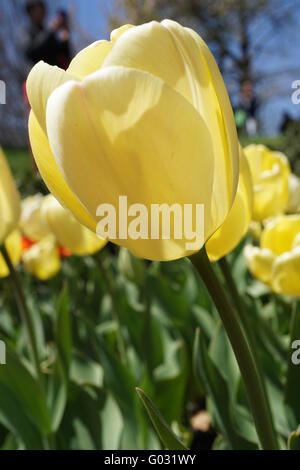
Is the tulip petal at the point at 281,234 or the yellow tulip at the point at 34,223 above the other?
the tulip petal at the point at 281,234

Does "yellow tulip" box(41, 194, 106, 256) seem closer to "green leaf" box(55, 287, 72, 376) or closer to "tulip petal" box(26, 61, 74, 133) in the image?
"green leaf" box(55, 287, 72, 376)

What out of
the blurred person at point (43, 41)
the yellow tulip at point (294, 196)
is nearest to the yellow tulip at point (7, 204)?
the yellow tulip at point (294, 196)

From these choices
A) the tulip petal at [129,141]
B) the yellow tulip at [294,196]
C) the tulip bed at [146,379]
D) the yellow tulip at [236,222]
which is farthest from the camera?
the yellow tulip at [294,196]

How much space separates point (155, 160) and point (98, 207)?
5 cm

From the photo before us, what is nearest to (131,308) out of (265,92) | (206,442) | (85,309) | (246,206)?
(85,309)

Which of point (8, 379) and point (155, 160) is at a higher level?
point (155, 160)

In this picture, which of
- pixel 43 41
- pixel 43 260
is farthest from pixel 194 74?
pixel 43 41

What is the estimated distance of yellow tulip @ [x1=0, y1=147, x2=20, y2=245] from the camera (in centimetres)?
78

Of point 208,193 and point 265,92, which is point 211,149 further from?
point 265,92

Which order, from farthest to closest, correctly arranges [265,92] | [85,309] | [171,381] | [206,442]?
[265,92], [85,309], [206,442], [171,381]

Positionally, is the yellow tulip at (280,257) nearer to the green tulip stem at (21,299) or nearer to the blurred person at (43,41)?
the green tulip stem at (21,299)

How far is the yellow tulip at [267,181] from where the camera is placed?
0.93m

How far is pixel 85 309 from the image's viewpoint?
1.42 m

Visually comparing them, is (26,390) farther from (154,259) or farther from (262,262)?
(154,259)
